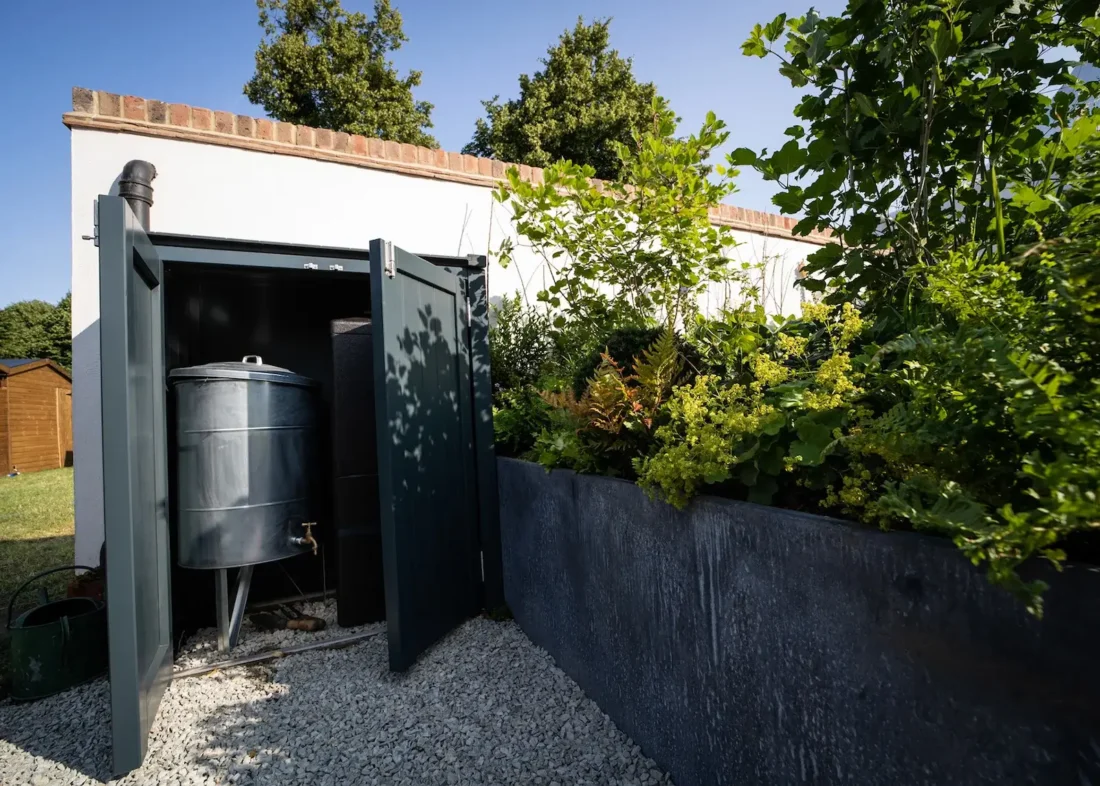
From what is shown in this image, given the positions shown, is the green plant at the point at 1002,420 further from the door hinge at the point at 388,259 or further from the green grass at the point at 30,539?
the green grass at the point at 30,539

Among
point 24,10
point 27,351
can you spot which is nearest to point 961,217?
point 24,10

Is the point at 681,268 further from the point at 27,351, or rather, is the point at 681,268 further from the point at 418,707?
the point at 27,351

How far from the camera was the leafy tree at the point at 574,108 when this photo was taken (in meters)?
14.3

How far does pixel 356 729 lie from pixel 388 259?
2.22 metres

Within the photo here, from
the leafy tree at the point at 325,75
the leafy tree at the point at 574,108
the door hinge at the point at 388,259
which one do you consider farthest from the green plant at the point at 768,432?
the leafy tree at the point at 325,75

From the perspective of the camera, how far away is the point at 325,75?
14.4 metres

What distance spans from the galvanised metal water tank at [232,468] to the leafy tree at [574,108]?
1220cm

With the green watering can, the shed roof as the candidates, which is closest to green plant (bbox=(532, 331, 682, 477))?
the green watering can

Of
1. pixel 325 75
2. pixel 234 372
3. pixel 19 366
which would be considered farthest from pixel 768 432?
pixel 19 366

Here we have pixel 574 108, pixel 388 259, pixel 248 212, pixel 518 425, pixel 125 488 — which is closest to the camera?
pixel 125 488

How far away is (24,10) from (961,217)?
7120mm

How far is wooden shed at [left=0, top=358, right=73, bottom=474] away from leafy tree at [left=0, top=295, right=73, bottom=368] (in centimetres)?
1015

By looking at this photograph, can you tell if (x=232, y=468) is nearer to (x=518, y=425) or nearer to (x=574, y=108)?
(x=518, y=425)

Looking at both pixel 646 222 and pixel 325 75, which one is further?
pixel 325 75
